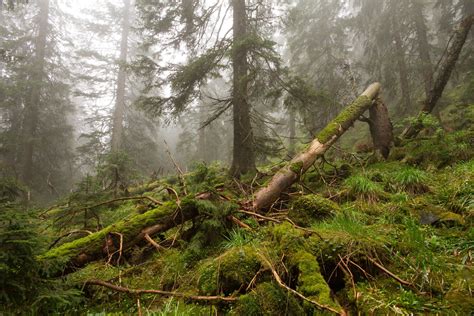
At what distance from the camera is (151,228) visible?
4.26 metres

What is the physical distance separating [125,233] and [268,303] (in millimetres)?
2521

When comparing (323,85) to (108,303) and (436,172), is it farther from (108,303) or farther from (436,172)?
(108,303)

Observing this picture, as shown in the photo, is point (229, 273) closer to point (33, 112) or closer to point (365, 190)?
point (365, 190)

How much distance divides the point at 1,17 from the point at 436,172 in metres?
30.9

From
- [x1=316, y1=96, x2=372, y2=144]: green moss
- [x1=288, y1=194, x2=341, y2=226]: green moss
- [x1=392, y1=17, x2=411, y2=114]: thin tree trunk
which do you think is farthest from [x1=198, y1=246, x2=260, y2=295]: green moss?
[x1=392, y1=17, x2=411, y2=114]: thin tree trunk

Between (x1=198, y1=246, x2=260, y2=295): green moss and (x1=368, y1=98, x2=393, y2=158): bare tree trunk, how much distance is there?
6392 millimetres

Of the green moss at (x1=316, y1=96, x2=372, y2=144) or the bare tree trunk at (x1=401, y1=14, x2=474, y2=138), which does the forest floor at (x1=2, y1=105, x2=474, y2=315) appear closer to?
the green moss at (x1=316, y1=96, x2=372, y2=144)

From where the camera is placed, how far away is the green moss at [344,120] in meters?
6.58

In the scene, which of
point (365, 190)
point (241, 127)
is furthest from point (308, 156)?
point (241, 127)

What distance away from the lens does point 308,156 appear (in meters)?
6.17

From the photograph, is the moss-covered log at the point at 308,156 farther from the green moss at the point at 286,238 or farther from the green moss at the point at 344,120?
the green moss at the point at 286,238

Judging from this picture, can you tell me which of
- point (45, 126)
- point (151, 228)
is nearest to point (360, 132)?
point (151, 228)

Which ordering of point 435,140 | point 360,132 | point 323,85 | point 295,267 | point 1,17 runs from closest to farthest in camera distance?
point 295,267, point 435,140, point 323,85, point 360,132, point 1,17

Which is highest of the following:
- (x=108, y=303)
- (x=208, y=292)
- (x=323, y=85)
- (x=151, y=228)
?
(x=323, y=85)
